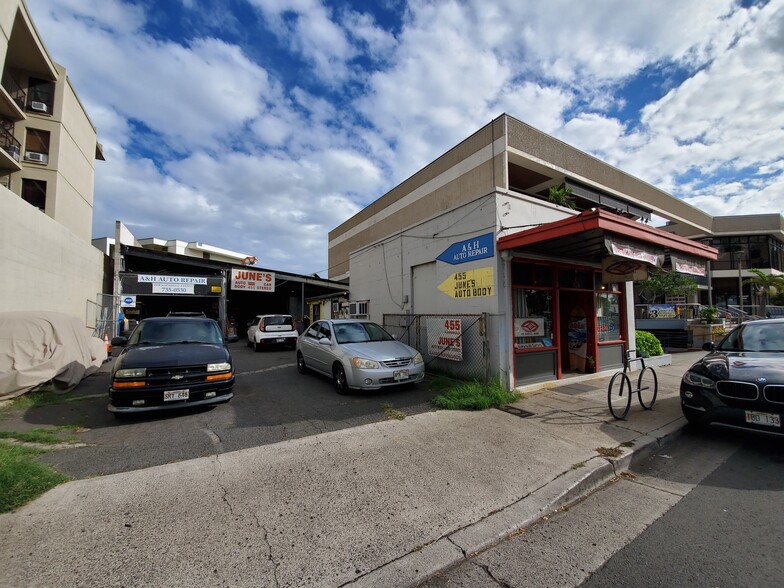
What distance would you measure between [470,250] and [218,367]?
223 inches

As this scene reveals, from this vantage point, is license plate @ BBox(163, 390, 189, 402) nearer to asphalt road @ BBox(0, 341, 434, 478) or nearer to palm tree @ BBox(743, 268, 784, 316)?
asphalt road @ BBox(0, 341, 434, 478)

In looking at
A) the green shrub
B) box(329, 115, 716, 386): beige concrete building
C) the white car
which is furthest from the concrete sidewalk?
the white car

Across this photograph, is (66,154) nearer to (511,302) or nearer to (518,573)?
(511,302)

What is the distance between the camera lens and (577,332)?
9.45m

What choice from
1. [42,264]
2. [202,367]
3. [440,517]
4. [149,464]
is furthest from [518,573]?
[42,264]

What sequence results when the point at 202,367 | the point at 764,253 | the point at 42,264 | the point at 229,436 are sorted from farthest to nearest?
the point at 764,253, the point at 42,264, the point at 202,367, the point at 229,436

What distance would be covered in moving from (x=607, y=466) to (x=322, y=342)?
578 cm

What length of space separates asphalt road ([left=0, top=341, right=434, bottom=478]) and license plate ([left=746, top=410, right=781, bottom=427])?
13.9 ft

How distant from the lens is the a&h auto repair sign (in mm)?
20234

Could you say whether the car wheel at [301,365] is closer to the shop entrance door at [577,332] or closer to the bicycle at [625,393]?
the shop entrance door at [577,332]

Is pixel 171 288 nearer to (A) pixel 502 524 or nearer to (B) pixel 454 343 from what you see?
(B) pixel 454 343

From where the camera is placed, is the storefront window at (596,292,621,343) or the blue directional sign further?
the storefront window at (596,292,621,343)

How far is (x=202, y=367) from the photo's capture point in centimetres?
573

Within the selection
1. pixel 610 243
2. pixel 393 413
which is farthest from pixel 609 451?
pixel 610 243
